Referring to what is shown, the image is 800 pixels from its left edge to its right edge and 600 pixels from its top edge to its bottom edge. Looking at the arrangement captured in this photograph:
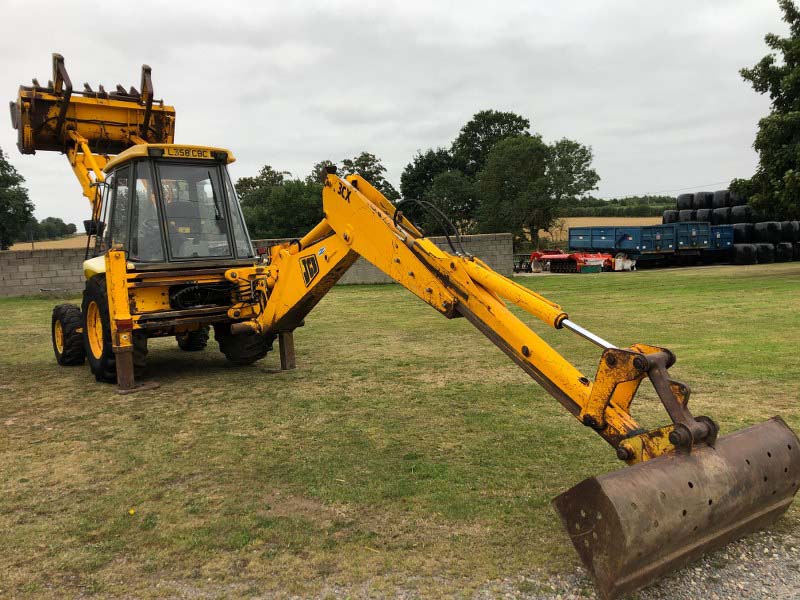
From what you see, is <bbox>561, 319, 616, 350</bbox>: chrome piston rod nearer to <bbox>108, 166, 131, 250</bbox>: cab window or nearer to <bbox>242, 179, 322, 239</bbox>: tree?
<bbox>108, 166, 131, 250</bbox>: cab window

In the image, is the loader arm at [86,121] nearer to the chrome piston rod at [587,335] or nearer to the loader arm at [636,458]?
the loader arm at [636,458]

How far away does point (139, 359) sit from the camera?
26.0ft

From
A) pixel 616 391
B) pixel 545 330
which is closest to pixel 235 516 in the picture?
pixel 616 391

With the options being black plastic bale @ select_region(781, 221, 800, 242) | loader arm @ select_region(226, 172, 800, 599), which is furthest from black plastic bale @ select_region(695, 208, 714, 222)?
loader arm @ select_region(226, 172, 800, 599)

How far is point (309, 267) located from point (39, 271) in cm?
1753

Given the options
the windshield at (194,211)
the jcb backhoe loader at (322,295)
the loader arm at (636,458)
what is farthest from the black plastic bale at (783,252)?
the loader arm at (636,458)

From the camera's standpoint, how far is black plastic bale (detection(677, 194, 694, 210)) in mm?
41625

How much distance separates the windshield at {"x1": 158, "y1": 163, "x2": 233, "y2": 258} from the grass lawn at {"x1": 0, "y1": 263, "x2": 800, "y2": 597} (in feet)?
5.58

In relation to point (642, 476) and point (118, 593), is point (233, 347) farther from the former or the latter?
point (642, 476)

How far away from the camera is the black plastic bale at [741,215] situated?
37.8 metres

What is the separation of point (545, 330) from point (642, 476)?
28.0 feet

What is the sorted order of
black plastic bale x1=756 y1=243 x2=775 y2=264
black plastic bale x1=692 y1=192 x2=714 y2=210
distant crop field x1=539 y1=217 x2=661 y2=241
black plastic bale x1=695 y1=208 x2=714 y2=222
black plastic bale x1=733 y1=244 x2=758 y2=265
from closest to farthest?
black plastic bale x1=733 y1=244 x2=758 y2=265
black plastic bale x1=756 y1=243 x2=775 y2=264
black plastic bale x1=695 y1=208 x2=714 y2=222
black plastic bale x1=692 y1=192 x2=714 y2=210
distant crop field x1=539 y1=217 x2=661 y2=241

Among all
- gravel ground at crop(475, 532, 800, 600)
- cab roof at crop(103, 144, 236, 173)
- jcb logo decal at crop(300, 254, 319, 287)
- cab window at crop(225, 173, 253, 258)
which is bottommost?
gravel ground at crop(475, 532, 800, 600)

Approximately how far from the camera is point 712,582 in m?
3.31
